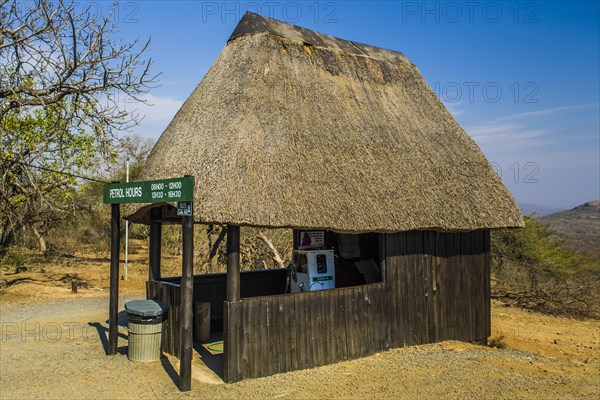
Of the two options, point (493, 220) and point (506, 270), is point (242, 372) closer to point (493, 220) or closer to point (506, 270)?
point (493, 220)

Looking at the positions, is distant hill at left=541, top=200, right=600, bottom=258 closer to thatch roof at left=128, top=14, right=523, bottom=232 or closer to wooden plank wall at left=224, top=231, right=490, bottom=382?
wooden plank wall at left=224, top=231, right=490, bottom=382

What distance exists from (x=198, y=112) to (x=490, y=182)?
6369mm

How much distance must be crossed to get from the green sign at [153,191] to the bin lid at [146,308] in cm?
169

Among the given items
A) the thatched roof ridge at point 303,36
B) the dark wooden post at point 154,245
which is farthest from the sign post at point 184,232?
the thatched roof ridge at point 303,36

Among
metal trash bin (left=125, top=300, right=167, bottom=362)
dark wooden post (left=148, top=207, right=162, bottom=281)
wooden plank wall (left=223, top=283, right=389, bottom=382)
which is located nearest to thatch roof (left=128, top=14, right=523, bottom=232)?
dark wooden post (left=148, top=207, right=162, bottom=281)

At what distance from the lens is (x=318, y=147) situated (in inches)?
345

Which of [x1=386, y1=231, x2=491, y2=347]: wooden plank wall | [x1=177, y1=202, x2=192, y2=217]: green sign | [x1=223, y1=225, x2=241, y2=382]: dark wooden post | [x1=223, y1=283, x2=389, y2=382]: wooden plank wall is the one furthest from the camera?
[x1=386, y1=231, x2=491, y2=347]: wooden plank wall

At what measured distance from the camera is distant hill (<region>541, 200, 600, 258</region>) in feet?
166

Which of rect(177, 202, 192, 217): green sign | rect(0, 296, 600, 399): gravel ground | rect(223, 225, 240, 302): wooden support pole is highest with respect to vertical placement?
rect(177, 202, 192, 217): green sign

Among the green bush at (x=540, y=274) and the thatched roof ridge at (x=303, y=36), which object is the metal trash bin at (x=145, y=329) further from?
the green bush at (x=540, y=274)

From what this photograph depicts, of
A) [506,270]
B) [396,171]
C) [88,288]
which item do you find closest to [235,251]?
[396,171]

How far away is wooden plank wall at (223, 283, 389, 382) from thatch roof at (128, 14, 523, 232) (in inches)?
50.9

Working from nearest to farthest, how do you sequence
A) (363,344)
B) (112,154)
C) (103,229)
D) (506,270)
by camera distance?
(363,344)
(112,154)
(506,270)
(103,229)

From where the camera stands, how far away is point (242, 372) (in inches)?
291
